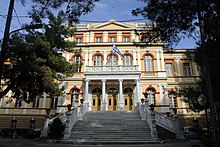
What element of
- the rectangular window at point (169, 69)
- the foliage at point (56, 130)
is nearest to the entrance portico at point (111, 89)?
the rectangular window at point (169, 69)

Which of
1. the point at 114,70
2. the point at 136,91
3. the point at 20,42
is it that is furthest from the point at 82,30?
the point at 20,42

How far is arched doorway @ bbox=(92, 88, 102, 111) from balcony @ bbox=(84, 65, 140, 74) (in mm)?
2586

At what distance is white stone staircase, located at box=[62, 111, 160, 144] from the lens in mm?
11930

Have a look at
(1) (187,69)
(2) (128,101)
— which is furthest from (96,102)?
(1) (187,69)

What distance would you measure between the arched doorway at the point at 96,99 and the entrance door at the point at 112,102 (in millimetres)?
1145

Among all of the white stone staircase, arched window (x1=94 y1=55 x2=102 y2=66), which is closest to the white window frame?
arched window (x1=94 y1=55 x2=102 y2=66)

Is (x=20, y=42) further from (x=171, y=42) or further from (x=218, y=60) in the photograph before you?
(x=218, y=60)

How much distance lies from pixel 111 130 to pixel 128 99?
9.17 metres

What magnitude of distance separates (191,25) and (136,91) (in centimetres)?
1295

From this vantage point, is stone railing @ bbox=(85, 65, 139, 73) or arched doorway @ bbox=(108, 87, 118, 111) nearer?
stone railing @ bbox=(85, 65, 139, 73)

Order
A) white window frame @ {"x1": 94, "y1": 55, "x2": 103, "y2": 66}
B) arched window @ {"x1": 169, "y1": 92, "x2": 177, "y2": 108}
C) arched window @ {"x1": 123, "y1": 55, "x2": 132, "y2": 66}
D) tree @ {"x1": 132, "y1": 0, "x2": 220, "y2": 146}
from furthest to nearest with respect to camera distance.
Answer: white window frame @ {"x1": 94, "y1": 55, "x2": 103, "y2": 66} < arched window @ {"x1": 123, "y1": 55, "x2": 132, "y2": 66} < arched window @ {"x1": 169, "y1": 92, "x2": 177, "y2": 108} < tree @ {"x1": 132, "y1": 0, "x2": 220, "y2": 146}

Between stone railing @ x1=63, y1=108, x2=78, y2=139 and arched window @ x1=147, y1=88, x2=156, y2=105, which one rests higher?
arched window @ x1=147, y1=88, x2=156, y2=105

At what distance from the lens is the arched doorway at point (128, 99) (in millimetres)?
22078

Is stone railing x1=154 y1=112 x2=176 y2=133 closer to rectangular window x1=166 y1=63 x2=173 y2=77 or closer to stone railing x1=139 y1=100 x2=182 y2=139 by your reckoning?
stone railing x1=139 y1=100 x2=182 y2=139
